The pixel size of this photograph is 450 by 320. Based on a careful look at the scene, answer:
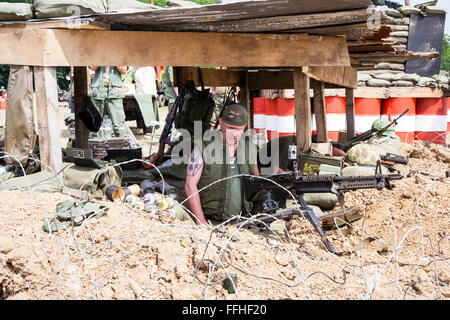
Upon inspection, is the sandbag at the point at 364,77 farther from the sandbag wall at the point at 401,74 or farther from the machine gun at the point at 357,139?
the machine gun at the point at 357,139

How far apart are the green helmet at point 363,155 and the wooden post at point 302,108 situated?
173 cm

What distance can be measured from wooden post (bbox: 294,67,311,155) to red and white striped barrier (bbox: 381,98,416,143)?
20.2 feet

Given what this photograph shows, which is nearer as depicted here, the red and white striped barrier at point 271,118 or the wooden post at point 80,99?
the wooden post at point 80,99

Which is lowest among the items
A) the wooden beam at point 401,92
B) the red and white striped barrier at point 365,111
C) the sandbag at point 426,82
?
the red and white striped barrier at point 365,111

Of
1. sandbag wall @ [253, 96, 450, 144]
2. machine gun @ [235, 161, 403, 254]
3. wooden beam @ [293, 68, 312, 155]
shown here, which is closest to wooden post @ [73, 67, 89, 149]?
machine gun @ [235, 161, 403, 254]

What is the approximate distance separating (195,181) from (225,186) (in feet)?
1.31

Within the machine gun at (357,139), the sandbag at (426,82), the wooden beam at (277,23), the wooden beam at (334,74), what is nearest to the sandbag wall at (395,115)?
the sandbag at (426,82)

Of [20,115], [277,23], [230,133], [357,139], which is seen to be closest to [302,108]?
[230,133]

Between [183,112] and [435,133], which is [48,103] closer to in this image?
[183,112]

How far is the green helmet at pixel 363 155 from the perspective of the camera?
672 cm

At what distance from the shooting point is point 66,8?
3.97m
